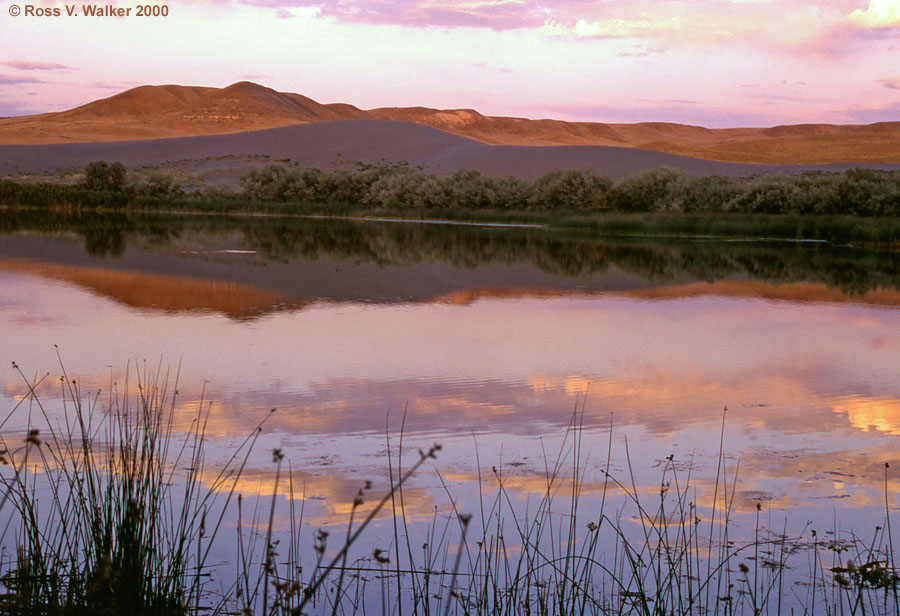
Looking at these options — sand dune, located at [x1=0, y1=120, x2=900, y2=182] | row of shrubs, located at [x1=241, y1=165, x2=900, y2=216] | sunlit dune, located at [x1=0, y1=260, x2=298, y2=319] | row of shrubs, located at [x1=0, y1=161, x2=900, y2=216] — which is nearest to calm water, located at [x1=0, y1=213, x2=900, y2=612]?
sunlit dune, located at [x1=0, y1=260, x2=298, y2=319]

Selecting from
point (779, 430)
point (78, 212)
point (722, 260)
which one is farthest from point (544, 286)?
point (78, 212)

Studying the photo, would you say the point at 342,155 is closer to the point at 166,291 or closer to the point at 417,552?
the point at 166,291

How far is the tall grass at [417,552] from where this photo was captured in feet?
10.2

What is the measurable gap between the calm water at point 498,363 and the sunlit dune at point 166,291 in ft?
0.18

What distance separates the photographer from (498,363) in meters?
8.48

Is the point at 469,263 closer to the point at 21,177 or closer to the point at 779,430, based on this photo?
the point at 779,430

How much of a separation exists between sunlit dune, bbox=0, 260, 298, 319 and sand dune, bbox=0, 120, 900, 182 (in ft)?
152

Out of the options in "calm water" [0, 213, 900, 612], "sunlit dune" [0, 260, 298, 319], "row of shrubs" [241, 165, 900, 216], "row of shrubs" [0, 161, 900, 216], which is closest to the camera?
"calm water" [0, 213, 900, 612]

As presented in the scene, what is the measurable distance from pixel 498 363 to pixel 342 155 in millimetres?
62802

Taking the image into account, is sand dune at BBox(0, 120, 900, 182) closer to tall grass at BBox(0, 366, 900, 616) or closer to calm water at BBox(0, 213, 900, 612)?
calm water at BBox(0, 213, 900, 612)

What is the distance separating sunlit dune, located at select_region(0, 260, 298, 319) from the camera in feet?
38.6

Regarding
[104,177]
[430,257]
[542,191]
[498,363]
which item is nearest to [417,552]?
[498,363]

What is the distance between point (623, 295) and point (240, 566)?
11.0 m

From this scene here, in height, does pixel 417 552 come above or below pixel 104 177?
below
